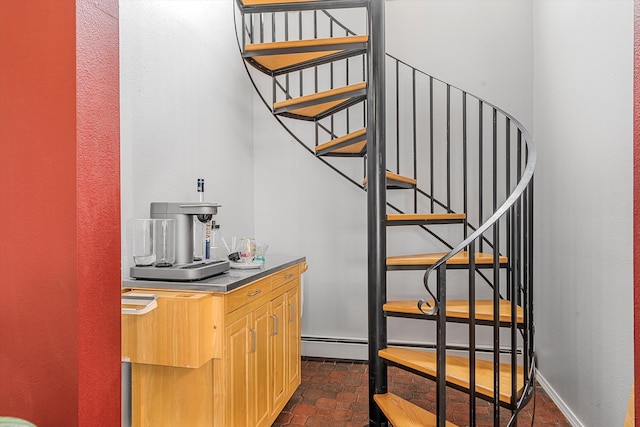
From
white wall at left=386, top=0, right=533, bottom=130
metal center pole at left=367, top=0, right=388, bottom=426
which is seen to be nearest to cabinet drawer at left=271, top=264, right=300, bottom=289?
metal center pole at left=367, top=0, right=388, bottom=426

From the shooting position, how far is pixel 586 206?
252cm

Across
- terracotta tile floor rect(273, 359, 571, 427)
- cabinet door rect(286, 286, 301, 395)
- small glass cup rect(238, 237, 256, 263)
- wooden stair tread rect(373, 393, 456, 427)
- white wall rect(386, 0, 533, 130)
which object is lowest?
terracotta tile floor rect(273, 359, 571, 427)

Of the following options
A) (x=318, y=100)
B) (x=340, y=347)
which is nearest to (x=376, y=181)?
(x=318, y=100)

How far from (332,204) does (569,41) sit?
2139mm

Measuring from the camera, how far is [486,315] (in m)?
2.24

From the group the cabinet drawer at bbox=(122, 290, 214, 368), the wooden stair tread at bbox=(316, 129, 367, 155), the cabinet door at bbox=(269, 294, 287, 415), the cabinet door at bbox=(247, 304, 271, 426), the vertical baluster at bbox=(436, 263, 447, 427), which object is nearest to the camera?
the cabinet drawer at bbox=(122, 290, 214, 368)

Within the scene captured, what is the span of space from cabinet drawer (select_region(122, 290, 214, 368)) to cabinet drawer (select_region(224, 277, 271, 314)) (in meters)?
0.09

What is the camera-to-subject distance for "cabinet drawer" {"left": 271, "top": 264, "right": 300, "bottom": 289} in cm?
256

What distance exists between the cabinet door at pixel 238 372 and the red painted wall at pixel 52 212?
0.72 m

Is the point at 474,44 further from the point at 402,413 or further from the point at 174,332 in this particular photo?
the point at 174,332

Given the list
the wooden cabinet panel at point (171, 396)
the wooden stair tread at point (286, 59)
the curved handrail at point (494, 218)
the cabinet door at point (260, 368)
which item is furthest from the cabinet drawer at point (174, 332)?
the wooden stair tread at point (286, 59)

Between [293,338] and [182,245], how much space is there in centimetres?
109

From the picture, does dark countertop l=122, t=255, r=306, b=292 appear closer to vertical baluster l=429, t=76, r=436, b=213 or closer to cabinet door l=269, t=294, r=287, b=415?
cabinet door l=269, t=294, r=287, b=415

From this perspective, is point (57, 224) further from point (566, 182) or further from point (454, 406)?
point (566, 182)
